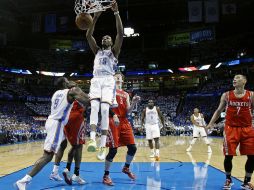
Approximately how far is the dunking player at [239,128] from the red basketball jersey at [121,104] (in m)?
2.22

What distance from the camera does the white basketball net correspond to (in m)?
5.23

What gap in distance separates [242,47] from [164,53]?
11.6m

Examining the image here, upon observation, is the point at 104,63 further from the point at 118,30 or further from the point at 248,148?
the point at 248,148

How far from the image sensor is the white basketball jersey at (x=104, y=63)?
5.62 metres

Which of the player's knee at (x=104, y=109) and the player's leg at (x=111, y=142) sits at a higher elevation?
the player's knee at (x=104, y=109)

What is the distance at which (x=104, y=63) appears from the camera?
5.64 metres

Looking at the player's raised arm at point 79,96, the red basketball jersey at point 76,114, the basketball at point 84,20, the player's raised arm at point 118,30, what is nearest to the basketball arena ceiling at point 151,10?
the red basketball jersey at point 76,114

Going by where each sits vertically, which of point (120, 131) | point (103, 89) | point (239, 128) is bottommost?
point (120, 131)

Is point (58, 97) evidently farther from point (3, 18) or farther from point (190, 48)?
point (190, 48)

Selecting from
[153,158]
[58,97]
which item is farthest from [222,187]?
[153,158]

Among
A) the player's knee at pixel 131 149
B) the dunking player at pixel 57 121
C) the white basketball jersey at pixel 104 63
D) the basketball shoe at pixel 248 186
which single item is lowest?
the basketball shoe at pixel 248 186

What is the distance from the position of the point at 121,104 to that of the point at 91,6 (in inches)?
100

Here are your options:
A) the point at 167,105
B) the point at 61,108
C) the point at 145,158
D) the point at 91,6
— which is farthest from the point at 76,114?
the point at 167,105

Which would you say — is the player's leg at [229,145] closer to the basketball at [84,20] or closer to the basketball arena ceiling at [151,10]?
the basketball at [84,20]
